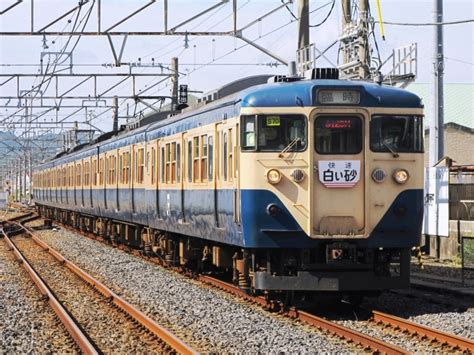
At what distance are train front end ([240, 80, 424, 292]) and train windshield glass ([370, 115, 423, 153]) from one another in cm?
1

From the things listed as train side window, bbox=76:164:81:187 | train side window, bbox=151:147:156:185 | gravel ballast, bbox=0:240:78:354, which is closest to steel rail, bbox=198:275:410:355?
gravel ballast, bbox=0:240:78:354

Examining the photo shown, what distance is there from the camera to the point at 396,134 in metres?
11.1

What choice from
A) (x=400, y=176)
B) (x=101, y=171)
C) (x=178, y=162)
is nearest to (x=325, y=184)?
(x=400, y=176)

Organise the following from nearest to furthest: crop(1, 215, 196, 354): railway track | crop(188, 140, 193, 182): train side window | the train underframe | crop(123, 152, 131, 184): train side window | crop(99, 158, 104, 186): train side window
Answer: crop(1, 215, 196, 354): railway track → the train underframe → crop(188, 140, 193, 182): train side window → crop(123, 152, 131, 184): train side window → crop(99, 158, 104, 186): train side window

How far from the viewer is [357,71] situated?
19.9 metres

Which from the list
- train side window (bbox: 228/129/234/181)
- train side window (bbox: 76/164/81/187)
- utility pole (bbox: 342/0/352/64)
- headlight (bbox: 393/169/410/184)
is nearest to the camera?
headlight (bbox: 393/169/410/184)

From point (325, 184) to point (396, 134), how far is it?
110 cm

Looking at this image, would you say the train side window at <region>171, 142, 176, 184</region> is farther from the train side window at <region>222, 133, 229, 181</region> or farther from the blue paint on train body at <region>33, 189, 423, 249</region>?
the train side window at <region>222, 133, 229, 181</region>

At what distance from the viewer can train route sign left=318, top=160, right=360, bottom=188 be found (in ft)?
35.4

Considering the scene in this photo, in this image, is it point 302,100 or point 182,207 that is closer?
point 302,100

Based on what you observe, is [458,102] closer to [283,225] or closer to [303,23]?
[303,23]

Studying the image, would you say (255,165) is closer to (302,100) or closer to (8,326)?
(302,100)

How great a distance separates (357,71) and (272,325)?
10548 millimetres

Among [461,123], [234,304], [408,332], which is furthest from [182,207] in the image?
[461,123]
